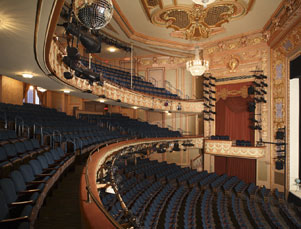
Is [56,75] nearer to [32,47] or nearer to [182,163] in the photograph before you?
[32,47]

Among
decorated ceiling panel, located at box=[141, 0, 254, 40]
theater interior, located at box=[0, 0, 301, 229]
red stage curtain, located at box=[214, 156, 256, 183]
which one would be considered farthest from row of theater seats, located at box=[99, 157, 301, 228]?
decorated ceiling panel, located at box=[141, 0, 254, 40]

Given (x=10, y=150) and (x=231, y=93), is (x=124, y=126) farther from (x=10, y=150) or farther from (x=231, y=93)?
(x=10, y=150)

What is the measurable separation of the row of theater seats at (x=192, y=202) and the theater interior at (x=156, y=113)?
3 centimetres

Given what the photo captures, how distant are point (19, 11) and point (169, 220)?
3175mm

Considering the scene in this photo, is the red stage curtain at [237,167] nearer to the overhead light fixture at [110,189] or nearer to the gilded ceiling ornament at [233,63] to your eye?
the gilded ceiling ornament at [233,63]

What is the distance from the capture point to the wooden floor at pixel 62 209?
5.39 ft

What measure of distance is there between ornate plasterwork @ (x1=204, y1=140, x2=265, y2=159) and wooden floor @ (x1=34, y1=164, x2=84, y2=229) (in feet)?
16.8

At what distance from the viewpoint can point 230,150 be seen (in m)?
6.57

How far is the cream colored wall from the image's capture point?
471cm

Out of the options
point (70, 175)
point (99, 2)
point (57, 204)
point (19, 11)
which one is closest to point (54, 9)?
point (19, 11)

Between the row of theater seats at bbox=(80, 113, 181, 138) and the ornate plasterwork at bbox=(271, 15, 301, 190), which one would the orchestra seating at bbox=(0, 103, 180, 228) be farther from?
the ornate plasterwork at bbox=(271, 15, 301, 190)

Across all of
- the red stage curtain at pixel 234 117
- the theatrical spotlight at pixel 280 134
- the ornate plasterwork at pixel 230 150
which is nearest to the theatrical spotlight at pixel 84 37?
the theatrical spotlight at pixel 280 134

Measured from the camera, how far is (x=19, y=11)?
1.54 metres

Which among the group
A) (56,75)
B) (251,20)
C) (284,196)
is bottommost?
(284,196)
